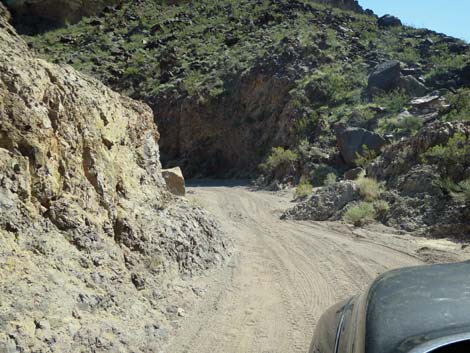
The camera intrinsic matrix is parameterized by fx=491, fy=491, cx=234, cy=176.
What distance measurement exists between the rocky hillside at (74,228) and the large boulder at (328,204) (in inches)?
253

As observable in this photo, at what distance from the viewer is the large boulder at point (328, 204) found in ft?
47.3

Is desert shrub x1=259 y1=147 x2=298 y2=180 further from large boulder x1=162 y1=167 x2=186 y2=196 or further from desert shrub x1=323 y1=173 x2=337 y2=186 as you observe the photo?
large boulder x1=162 y1=167 x2=186 y2=196


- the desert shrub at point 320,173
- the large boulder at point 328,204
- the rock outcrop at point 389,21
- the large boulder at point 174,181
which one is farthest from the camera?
the rock outcrop at point 389,21

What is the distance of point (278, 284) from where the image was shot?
316 inches

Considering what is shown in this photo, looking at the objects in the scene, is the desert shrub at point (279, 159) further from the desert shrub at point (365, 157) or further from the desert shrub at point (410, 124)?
the desert shrub at point (410, 124)

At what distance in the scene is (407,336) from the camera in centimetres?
177

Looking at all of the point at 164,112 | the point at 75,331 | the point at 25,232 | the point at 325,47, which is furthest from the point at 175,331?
the point at 325,47

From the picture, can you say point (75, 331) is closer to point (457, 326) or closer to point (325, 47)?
point (457, 326)

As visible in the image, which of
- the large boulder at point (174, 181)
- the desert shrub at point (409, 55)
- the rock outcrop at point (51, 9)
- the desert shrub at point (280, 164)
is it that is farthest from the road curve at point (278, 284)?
the rock outcrop at point (51, 9)

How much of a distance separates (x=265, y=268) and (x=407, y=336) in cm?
729

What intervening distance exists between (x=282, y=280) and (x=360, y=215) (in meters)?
5.39

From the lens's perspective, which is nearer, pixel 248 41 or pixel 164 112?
pixel 164 112

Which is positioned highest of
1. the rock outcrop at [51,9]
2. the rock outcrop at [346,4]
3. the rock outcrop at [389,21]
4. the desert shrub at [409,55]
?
the rock outcrop at [346,4]

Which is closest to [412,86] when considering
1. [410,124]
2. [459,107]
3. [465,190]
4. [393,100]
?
[393,100]
